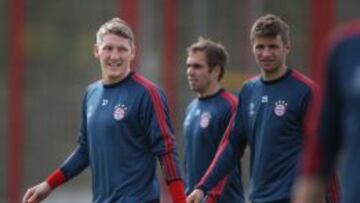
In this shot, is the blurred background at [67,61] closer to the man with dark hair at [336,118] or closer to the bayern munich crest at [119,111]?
the bayern munich crest at [119,111]

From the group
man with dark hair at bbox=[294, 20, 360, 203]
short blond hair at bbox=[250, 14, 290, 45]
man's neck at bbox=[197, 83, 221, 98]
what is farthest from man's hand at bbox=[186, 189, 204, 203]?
man with dark hair at bbox=[294, 20, 360, 203]

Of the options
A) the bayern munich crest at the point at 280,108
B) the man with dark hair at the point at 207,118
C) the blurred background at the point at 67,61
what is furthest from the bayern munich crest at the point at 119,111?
the blurred background at the point at 67,61

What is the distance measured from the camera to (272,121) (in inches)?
305

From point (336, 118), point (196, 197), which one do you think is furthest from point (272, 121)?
point (336, 118)

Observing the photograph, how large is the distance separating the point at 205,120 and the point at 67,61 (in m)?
5.70

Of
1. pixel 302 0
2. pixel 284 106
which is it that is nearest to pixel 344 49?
A: pixel 284 106

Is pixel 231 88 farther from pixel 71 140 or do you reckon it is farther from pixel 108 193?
pixel 108 193

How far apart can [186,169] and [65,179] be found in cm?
130

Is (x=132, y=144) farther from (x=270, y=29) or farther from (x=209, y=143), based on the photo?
(x=209, y=143)

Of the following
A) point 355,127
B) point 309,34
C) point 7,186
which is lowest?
point 7,186

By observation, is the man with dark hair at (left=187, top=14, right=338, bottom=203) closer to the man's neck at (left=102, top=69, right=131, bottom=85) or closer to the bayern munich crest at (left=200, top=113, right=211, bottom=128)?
the man's neck at (left=102, top=69, right=131, bottom=85)

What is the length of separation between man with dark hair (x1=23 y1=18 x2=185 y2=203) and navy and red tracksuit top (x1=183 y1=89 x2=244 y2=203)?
1.14 meters

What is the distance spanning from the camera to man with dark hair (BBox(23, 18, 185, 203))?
7629mm

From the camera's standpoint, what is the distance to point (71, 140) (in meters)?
14.4
